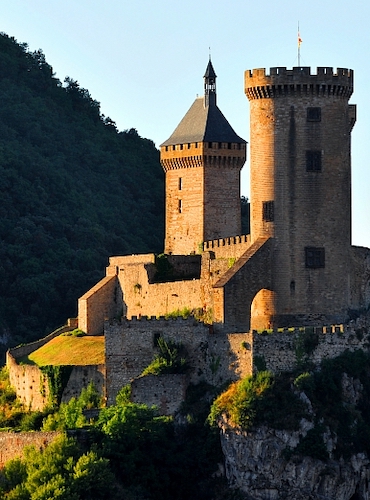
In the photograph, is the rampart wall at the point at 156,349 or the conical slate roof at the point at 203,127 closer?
the rampart wall at the point at 156,349

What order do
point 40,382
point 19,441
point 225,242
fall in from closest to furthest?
point 19,441 → point 40,382 → point 225,242

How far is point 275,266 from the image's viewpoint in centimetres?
8731

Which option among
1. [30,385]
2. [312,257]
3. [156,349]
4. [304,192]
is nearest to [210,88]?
[304,192]

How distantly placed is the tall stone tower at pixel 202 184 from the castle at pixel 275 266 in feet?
12.6

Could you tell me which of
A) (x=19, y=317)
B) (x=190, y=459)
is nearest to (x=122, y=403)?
(x=190, y=459)

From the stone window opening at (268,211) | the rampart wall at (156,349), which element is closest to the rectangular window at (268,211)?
the stone window opening at (268,211)

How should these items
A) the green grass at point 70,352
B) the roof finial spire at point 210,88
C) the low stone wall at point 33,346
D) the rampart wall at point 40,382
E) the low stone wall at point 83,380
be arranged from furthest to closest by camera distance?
the roof finial spire at point 210,88, the low stone wall at point 33,346, the green grass at point 70,352, the rampart wall at point 40,382, the low stone wall at point 83,380

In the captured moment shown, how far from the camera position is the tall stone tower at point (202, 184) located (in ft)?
318

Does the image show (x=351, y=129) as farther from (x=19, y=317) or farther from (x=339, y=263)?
(x=19, y=317)

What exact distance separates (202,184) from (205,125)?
8.86 feet

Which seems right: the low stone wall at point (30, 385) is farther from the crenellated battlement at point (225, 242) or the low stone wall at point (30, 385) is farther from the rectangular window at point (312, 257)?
the rectangular window at point (312, 257)

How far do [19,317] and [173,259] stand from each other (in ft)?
70.9

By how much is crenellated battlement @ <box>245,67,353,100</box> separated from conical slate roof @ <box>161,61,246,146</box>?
934cm

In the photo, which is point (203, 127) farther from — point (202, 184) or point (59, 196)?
point (59, 196)
